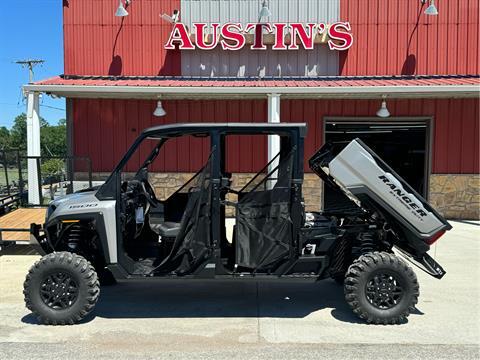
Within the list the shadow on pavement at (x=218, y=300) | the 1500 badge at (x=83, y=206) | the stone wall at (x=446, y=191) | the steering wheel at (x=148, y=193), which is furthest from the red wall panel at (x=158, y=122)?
the 1500 badge at (x=83, y=206)

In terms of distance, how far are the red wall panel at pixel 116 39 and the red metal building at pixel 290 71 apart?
26 millimetres

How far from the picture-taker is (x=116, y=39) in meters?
11.6

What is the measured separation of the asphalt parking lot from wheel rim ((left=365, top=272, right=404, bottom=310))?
240 mm

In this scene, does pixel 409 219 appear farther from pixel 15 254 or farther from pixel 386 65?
pixel 386 65

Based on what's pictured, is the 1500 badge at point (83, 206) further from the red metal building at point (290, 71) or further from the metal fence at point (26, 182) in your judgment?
the red metal building at point (290, 71)

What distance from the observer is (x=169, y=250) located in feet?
15.8

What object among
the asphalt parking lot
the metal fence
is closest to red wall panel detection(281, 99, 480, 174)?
the metal fence

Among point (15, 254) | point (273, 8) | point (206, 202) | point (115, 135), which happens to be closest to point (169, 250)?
point (206, 202)

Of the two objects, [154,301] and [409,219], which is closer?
[409,219]

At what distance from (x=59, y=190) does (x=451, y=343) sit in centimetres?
902

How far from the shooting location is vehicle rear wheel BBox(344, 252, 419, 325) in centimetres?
447

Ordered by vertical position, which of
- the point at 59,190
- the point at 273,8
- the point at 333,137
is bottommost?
the point at 59,190

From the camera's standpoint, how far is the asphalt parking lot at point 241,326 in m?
3.90

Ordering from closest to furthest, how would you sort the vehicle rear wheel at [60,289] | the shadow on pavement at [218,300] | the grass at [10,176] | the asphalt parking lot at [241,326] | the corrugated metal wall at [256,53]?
1. the asphalt parking lot at [241,326]
2. the vehicle rear wheel at [60,289]
3. the shadow on pavement at [218,300]
4. the grass at [10,176]
5. the corrugated metal wall at [256,53]
